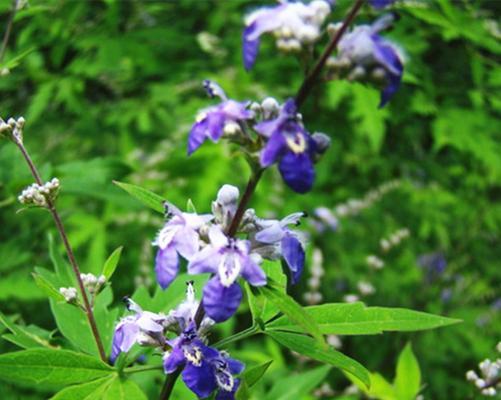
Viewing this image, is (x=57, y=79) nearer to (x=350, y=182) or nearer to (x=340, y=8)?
(x=340, y=8)

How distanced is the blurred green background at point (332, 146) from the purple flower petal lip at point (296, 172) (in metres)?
1.93

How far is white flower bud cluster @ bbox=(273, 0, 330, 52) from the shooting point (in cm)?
122

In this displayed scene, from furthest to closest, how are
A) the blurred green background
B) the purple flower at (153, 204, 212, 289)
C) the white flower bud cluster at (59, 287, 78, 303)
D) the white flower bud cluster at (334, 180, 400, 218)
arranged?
1. the white flower bud cluster at (334, 180, 400, 218)
2. the blurred green background
3. the white flower bud cluster at (59, 287, 78, 303)
4. the purple flower at (153, 204, 212, 289)

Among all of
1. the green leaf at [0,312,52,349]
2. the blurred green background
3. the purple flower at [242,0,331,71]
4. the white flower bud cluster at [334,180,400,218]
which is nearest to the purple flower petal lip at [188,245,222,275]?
the purple flower at [242,0,331,71]

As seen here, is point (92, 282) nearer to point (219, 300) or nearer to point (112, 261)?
point (112, 261)

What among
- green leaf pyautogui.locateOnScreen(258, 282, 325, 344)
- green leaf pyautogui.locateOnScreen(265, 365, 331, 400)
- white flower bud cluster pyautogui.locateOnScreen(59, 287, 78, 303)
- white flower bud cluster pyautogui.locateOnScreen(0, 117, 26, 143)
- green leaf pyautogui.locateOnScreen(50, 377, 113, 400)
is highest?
white flower bud cluster pyautogui.locateOnScreen(0, 117, 26, 143)

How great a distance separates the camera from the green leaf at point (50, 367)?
1313 mm

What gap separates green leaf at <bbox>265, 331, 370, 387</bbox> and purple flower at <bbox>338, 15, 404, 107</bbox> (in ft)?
1.79

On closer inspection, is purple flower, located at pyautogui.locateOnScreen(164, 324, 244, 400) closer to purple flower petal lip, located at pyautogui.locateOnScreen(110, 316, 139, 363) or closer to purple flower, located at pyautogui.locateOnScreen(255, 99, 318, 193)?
purple flower petal lip, located at pyautogui.locateOnScreen(110, 316, 139, 363)

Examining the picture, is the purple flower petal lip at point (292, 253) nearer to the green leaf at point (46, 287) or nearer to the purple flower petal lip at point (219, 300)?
the purple flower petal lip at point (219, 300)

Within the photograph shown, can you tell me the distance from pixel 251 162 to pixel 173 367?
1.49ft

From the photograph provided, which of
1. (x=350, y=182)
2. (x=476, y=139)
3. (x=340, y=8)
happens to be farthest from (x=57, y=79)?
(x=476, y=139)

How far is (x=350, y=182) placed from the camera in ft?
13.5

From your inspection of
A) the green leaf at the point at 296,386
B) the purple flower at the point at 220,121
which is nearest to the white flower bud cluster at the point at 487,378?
the green leaf at the point at 296,386
